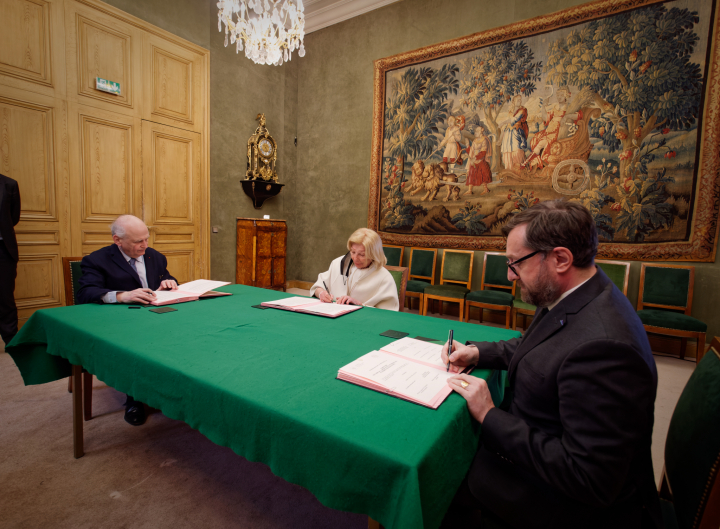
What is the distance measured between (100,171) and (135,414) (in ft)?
12.1

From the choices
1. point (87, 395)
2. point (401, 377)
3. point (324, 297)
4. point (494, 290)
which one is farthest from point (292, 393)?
point (494, 290)

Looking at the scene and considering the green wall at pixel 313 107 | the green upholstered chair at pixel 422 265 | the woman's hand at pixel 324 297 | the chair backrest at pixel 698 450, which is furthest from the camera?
the green upholstered chair at pixel 422 265

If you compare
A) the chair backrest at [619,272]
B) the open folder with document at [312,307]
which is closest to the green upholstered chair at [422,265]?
the chair backrest at [619,272]

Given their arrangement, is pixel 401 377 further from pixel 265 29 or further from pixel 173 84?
pixel 173 84

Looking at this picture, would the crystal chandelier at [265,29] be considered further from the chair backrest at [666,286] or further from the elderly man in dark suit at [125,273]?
the chair backrest at [666,286]

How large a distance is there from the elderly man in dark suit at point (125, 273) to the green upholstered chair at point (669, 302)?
452 cm

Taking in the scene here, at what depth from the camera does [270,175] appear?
665 cm

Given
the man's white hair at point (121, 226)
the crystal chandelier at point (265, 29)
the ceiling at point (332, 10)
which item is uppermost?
the ceiling at point (332, 10)

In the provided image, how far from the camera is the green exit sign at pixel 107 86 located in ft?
14.8

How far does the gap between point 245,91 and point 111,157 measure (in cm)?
258

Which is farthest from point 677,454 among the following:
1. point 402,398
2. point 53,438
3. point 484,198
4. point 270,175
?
point 270,175

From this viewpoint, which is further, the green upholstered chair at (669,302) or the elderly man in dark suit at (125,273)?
the green upholstered chair at (669,302)

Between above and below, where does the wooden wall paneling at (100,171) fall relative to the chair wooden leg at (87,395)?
above

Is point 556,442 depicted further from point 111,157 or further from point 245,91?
point 245,91
